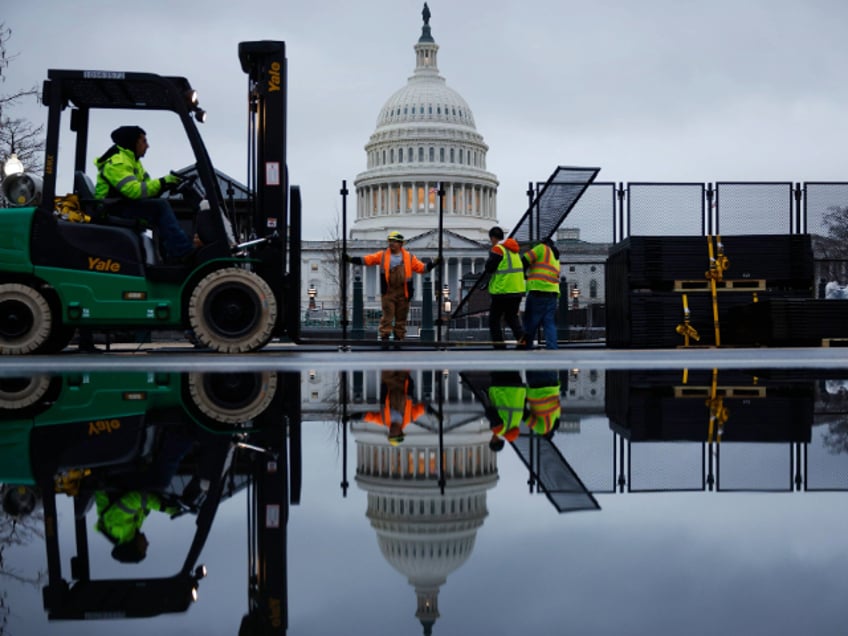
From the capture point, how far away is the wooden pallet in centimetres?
1573

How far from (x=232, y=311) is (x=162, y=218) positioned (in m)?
1.23

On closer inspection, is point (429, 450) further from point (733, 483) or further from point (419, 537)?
point (419, 537)

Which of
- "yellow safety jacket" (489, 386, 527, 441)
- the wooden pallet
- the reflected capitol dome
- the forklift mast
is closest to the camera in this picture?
the reflected capitol dome

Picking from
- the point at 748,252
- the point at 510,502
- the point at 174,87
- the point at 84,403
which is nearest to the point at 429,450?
the point at 510,502

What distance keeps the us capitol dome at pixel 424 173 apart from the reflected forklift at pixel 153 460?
10514 cm

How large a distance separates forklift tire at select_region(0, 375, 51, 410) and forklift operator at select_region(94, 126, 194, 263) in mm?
3126

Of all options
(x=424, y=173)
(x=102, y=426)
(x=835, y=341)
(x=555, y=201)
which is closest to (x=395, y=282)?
(x=555, y=201)

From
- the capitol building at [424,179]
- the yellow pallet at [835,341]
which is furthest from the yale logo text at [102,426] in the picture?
the capitol building at [424,179]

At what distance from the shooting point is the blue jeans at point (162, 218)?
10.3m

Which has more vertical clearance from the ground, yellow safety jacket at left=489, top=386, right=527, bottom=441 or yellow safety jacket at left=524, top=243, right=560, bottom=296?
yellow safety jacket at left=524, top=243, right=560, bottom=296

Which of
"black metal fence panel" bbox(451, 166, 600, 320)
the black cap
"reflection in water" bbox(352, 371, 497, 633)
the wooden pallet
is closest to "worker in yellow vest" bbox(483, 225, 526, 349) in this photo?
"black metal fence panel" bbox(451, 166, 600, 320)

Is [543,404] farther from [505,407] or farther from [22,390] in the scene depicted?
[22,390]

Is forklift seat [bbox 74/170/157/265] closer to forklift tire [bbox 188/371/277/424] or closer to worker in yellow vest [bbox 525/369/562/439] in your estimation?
forklift tire [bbox 188/371/277/424]

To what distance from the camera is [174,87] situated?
1041cm
